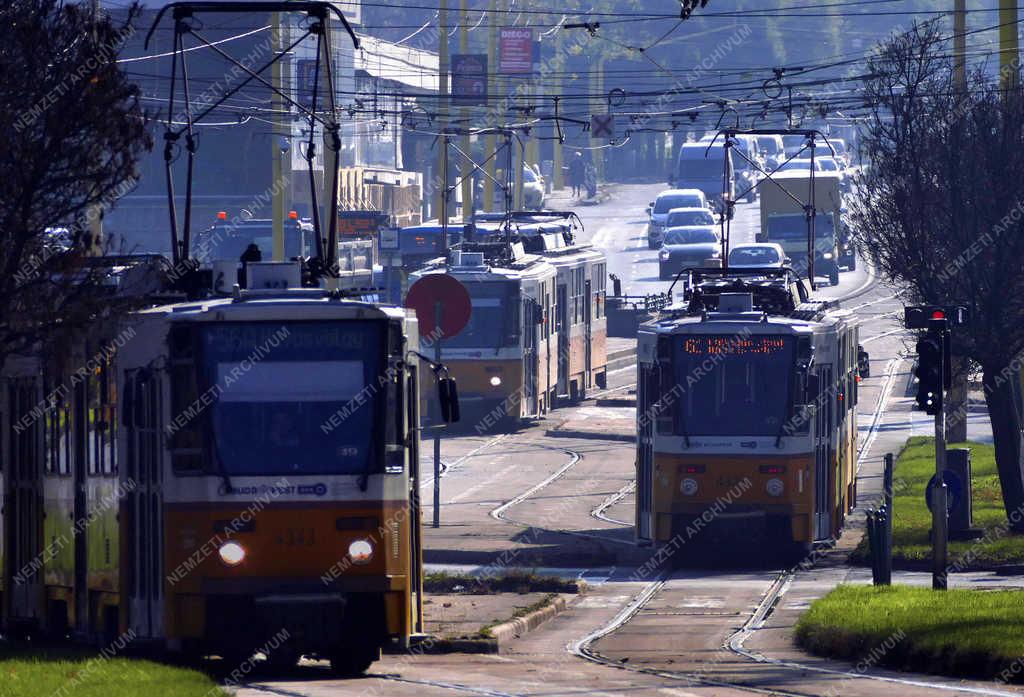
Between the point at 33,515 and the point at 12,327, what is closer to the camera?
the point at 12,327

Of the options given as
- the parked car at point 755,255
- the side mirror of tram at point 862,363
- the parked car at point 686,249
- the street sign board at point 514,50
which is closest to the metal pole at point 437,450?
the side mirror of tram at point 862,363

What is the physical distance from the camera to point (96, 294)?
45.9 ft

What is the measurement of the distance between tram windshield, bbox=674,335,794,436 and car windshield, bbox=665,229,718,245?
150 ft

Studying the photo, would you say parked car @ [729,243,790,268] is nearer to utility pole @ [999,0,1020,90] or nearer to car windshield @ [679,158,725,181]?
utility pole @ [999,0,1020,90]

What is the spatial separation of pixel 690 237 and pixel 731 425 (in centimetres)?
Answer: 4678

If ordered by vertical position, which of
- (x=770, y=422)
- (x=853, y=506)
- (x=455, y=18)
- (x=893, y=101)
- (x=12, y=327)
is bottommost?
(x=853, y=506)

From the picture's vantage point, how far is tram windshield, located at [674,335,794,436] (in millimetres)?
22438

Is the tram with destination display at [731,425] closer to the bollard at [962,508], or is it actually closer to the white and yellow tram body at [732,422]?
the white and yellow tram body at [732,422]

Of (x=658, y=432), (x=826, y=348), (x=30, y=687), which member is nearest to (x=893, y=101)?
(x=826, y=348)

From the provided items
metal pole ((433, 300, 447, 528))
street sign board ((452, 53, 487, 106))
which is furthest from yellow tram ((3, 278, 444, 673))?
street sign board ((452, 53, 487, 106))

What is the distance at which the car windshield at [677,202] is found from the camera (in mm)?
78312

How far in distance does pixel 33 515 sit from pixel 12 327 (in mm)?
2950

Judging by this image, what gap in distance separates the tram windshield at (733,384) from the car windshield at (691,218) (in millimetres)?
50129

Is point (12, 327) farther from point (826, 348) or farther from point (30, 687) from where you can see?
point (826, 348)
